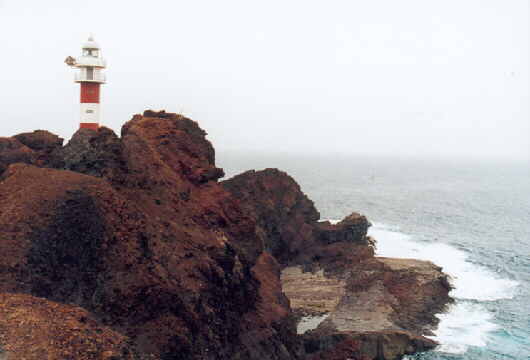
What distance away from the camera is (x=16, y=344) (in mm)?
11461

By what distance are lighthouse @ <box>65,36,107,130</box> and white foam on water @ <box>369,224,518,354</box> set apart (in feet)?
82.2

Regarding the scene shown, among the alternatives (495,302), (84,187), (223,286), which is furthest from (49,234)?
→ (495,302)

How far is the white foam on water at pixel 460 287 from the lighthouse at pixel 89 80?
2504cm

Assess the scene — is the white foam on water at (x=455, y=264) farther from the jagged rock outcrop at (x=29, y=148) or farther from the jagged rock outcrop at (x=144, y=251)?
the jagged rock outcrop at (x=29, y=148)

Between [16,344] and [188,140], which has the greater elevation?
[188,140]

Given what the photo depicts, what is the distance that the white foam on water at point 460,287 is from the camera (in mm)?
32000

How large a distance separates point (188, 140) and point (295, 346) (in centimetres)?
1056

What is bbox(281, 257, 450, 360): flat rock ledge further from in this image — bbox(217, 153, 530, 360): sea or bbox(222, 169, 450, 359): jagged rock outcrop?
bbox(217, 153, 530, 360): sea

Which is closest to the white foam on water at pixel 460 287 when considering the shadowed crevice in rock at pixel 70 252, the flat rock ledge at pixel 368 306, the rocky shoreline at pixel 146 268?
the flat rock ledge at pixel 368 306

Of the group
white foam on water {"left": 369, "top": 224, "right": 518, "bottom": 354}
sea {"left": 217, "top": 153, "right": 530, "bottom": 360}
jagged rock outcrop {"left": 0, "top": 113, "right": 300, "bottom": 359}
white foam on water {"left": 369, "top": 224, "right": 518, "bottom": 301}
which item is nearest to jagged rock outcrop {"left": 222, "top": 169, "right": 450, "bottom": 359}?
white foam on water {"left": 369, "top": 224, "right": 518, "bottom": 354}

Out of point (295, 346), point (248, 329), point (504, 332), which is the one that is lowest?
point (504, 332)

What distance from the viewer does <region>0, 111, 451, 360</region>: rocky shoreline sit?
14.0 meters

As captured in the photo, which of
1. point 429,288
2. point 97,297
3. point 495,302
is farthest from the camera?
point 495,302

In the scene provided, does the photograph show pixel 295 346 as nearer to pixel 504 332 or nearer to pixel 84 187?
pixel 84 187
